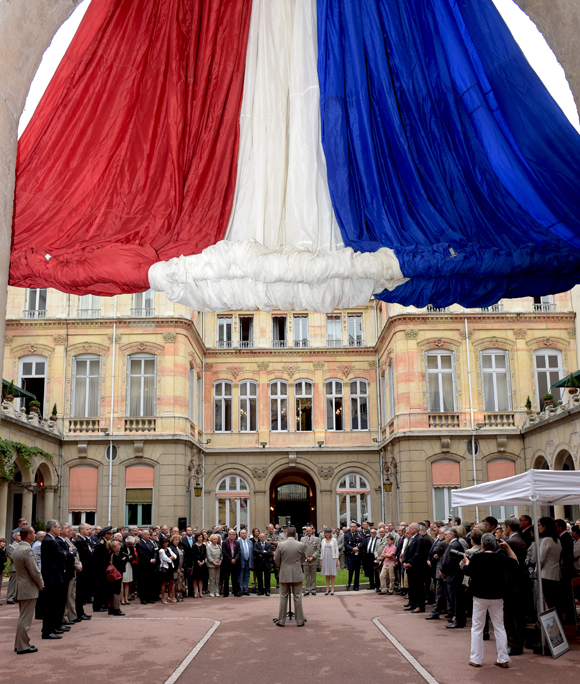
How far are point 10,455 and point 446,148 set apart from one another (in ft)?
67.2

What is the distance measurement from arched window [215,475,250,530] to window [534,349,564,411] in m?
13.2

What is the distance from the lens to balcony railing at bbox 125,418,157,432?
95.1 feet

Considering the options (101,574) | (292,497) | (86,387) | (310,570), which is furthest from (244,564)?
(292,497)

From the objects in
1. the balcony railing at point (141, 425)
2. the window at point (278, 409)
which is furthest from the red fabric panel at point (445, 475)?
the balcony railing at point (141, 425)

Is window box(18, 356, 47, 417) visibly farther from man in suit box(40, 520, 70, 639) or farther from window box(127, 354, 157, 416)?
man in suit box(40, 520, 70, 639)

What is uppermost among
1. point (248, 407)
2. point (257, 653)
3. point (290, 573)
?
point (248, 407)

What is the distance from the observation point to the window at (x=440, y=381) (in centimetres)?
2930

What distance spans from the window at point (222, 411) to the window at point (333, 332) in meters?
5.23

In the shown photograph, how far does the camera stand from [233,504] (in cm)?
3288

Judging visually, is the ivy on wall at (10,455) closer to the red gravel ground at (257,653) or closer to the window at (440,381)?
the red gravel ground at (257,653)

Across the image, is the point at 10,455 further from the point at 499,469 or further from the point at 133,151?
the point at 133,151

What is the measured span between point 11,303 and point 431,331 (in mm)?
17176

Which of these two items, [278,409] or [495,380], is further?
[278,409]

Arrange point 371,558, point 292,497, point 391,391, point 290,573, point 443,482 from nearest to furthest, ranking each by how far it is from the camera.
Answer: point 290,573, point 371,558, point 443,482, point 391,391, point 292,497
